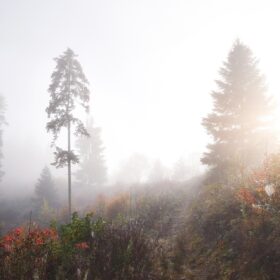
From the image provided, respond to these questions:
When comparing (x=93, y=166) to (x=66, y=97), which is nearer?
(x=66, y=97)

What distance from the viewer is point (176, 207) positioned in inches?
596

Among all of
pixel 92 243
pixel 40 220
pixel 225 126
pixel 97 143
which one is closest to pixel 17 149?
pixel 97 143

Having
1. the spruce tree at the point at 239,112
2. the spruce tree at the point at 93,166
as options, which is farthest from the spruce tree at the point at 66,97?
the spruce tree at the point at 93,166

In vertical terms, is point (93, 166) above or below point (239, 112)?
below

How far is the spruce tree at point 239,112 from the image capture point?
18.3m

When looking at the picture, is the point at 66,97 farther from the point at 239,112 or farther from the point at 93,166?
the point at 93,166

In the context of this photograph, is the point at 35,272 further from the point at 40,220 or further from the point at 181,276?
the point at 40,220

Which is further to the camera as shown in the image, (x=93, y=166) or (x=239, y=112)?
(x=93, y=166)

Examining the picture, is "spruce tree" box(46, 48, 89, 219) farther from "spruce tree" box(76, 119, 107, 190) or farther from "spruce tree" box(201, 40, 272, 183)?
"spruce tree" box(76, 119, 107, 190)

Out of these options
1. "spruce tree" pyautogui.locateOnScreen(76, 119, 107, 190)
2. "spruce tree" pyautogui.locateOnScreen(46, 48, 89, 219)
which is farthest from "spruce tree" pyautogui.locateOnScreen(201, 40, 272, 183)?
"spruce tree" pyautogui.locateOnScreen(76, 119, 107, 190)

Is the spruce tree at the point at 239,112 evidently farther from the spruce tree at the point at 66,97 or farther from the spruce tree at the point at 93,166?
the spruce tree at the point at 93,166

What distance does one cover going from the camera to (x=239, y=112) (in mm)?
18672

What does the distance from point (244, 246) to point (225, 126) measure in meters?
13.5

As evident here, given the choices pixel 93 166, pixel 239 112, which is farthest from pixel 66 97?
pixel 93 166
